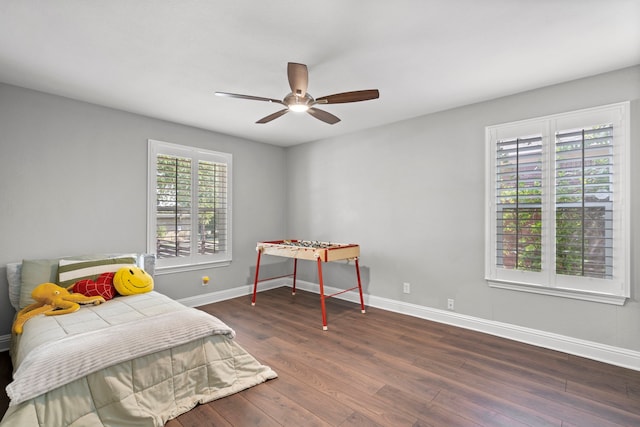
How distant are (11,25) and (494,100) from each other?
4.13 m

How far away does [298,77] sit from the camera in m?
2.22

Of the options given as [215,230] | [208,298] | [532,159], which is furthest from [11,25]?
[532,159]

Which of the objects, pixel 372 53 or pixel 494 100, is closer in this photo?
pixel 372 53

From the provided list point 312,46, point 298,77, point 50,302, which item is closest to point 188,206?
point 50,302

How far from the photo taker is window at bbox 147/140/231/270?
155 inches

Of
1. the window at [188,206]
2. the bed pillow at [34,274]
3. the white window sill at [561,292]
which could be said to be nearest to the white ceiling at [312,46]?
the window at [188,206]

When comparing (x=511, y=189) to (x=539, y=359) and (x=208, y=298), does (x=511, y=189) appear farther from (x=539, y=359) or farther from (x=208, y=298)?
(x=208, y=298)

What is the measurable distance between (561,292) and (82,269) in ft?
14.9

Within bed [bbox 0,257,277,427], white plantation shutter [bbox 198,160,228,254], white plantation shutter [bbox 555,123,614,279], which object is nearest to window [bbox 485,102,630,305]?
white plantation shutter [bbox 555,123,614,279]

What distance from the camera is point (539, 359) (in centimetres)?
273

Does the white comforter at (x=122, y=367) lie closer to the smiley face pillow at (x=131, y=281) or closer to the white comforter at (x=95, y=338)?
the white comforter at (x=95, y=338)

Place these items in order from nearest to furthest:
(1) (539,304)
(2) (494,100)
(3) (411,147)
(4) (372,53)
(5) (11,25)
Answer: (5) (11,25) < (4) (372,53) < (1) (539,304) < (2) (494,100) < (3) (411,147)

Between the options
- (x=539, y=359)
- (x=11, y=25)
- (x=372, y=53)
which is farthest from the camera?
(x=539, y=359)

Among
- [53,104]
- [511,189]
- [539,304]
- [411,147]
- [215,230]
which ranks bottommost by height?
[539,304]
